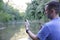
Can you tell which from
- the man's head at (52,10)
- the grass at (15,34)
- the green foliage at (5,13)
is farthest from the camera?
the green foliage at (5,13)

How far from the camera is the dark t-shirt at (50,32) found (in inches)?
123

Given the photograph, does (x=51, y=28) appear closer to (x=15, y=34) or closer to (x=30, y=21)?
(x=15, y=34)

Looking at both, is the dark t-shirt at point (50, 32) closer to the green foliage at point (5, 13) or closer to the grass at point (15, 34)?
the grass at point (15, 34)

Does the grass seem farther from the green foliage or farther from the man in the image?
the green foliage

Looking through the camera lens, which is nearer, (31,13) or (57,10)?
(57,10)

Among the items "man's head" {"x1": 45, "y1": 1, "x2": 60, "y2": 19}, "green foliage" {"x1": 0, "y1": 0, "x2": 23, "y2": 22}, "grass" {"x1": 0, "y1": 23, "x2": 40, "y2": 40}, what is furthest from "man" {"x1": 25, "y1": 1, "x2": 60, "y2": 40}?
"green foliage" {"x1": 0, "y1": 0, "x2": 23, "y2": 22}

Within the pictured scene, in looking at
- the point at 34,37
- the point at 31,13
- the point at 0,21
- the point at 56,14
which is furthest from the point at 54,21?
the point at 0,21

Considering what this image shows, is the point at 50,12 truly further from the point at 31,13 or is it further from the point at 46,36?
the point at 31,13

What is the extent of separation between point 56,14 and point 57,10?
6 cm

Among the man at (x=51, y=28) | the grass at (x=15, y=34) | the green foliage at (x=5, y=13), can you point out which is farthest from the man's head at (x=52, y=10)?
the green foliage at (x=5, y=13)

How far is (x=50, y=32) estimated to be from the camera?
10.3ft

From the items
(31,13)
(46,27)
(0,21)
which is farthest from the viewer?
(0,21)

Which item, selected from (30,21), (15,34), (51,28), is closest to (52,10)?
(51,28)

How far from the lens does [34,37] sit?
10.5 feet
